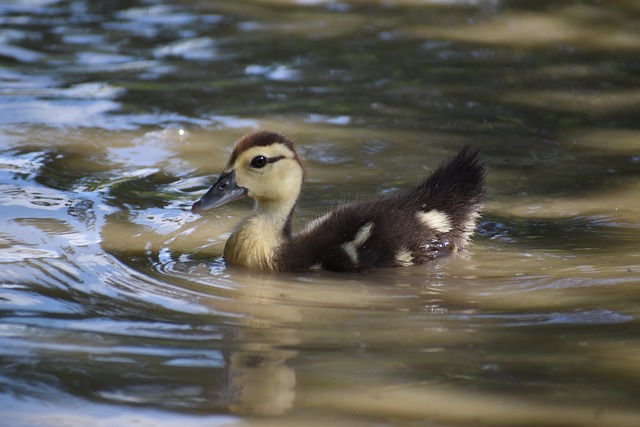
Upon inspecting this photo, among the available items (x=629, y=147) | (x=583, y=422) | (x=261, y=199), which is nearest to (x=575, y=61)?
(x=629, y=147)

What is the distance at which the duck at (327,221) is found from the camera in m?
5.64

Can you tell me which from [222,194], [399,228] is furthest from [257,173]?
[399,228]

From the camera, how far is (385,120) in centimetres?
816

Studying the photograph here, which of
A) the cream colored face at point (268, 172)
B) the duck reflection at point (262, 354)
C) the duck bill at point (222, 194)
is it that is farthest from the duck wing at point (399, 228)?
the duck reflection at point (262, 354)

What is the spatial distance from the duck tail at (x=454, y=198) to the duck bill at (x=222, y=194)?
92 cm

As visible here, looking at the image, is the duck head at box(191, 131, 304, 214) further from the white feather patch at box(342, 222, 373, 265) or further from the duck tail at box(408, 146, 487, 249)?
the duck tail at box(408, 146, 487, 249)

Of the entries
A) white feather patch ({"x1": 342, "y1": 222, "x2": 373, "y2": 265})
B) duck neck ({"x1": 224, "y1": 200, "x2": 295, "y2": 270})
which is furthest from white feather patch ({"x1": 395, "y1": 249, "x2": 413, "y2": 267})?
duck neck ({"x1": 224, "y1": 200, "x2": 295, "y2": 270})

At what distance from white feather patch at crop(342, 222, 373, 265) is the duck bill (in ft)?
2.02

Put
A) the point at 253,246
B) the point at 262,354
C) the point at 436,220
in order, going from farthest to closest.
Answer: the point at 436,220 < the point at 253,246 < the point at 262,354

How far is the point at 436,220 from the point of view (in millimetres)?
5992

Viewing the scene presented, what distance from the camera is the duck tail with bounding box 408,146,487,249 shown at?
598 cm

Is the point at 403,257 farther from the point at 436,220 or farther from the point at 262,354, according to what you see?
the point at 262,354

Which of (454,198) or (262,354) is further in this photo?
(454,198)

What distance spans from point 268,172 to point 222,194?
0.85 ft
